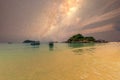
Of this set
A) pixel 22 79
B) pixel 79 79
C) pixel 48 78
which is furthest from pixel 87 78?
pixel 22 79

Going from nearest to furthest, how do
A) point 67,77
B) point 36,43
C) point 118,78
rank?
A: point 118,78 < point 67,77 < point 36,43

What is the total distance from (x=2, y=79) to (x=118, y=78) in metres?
9.91

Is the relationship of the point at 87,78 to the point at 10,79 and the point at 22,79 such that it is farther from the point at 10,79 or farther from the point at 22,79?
the point at 10,79

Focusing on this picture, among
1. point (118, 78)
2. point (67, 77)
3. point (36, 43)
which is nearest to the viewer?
point (118, 78)

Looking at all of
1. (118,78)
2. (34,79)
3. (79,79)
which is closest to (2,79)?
(34,79)

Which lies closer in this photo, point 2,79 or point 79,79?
point 79,79

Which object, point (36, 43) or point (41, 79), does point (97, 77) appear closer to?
point (41, 79)

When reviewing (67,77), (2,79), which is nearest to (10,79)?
(2,79)

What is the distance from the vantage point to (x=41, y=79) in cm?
1627

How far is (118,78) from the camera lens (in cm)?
1576

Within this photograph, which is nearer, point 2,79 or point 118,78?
point 118,78

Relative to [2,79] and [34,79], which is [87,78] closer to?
[34,79]

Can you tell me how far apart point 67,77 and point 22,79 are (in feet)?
12.7

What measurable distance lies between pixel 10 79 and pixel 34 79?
7.06ft
